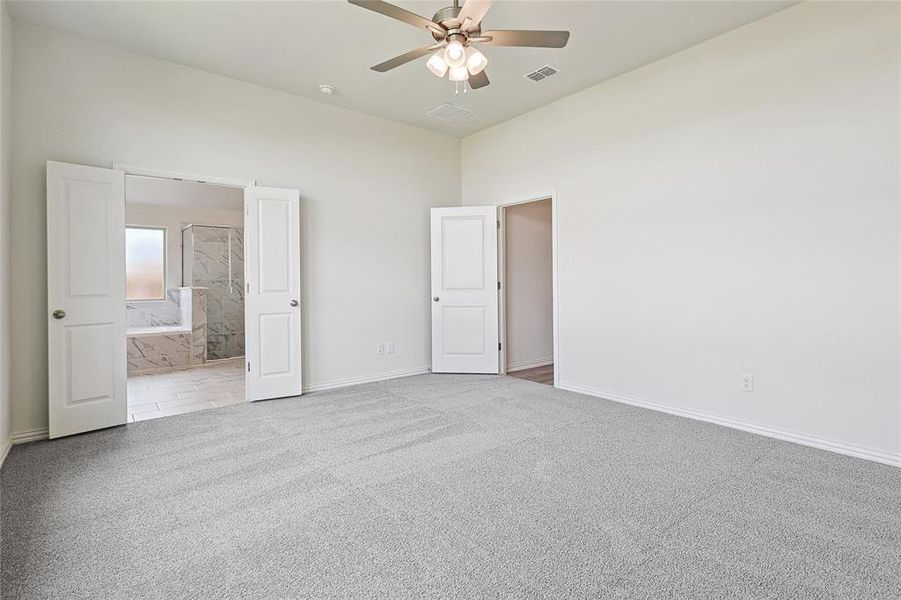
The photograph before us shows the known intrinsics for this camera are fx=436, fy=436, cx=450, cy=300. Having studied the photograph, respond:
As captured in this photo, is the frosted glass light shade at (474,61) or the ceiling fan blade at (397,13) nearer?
the ceiling fan blade at (397,13)

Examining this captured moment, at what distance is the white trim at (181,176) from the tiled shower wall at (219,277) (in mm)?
4084

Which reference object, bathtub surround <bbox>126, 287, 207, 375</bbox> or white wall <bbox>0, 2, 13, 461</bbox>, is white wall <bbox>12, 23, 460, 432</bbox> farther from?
bathtub surround <bbox>126, 287, 207, 375</bbox>

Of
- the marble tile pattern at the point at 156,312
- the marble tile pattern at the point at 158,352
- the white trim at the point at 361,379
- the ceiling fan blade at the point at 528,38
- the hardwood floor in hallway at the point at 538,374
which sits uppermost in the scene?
Answer: the ceiling fan blade at the point at 528,38

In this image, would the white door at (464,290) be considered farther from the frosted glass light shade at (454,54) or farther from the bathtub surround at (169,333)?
the bathtub surround at (169,333)

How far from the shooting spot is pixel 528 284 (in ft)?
18.9

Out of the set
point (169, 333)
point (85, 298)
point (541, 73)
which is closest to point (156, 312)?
point (169, 333)

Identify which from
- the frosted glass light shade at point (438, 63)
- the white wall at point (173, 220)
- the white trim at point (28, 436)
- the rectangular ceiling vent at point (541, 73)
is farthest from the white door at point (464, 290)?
the white wall at point (173, 220)

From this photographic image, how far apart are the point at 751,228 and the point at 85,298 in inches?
193

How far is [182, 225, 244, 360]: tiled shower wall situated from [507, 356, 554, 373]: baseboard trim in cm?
474

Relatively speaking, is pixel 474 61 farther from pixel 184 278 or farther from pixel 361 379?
pixel 184 278

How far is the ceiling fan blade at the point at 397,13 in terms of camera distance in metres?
2.14

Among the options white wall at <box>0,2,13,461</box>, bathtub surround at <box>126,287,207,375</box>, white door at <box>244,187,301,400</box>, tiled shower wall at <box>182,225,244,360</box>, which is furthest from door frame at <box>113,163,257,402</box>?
tiled shower wall at <box>182,225,244,360</box>

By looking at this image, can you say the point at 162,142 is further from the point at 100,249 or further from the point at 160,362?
the point at 160,362

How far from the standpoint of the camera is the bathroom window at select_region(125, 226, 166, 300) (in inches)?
289
